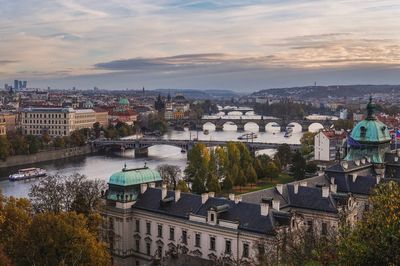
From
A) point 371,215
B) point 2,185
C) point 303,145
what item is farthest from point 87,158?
point 371,215

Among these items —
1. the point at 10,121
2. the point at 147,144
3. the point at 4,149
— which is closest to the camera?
the point at 4,149

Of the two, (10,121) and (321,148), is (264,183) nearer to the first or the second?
(321,148)

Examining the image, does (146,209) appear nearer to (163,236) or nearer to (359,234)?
(163,236)

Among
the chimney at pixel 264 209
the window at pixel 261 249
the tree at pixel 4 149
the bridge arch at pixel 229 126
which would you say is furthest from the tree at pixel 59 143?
the bridge arch at pixel 229 126

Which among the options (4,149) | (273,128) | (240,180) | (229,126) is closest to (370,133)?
(240,180)

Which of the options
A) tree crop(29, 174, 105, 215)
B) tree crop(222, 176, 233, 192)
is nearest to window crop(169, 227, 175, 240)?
tree crop(29, 174, 105, 215)

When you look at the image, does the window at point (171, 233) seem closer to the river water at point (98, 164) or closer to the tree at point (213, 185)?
the tree at point (213, 185)

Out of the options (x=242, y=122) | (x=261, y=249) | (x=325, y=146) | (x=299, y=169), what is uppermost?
(x=261, y=249)
